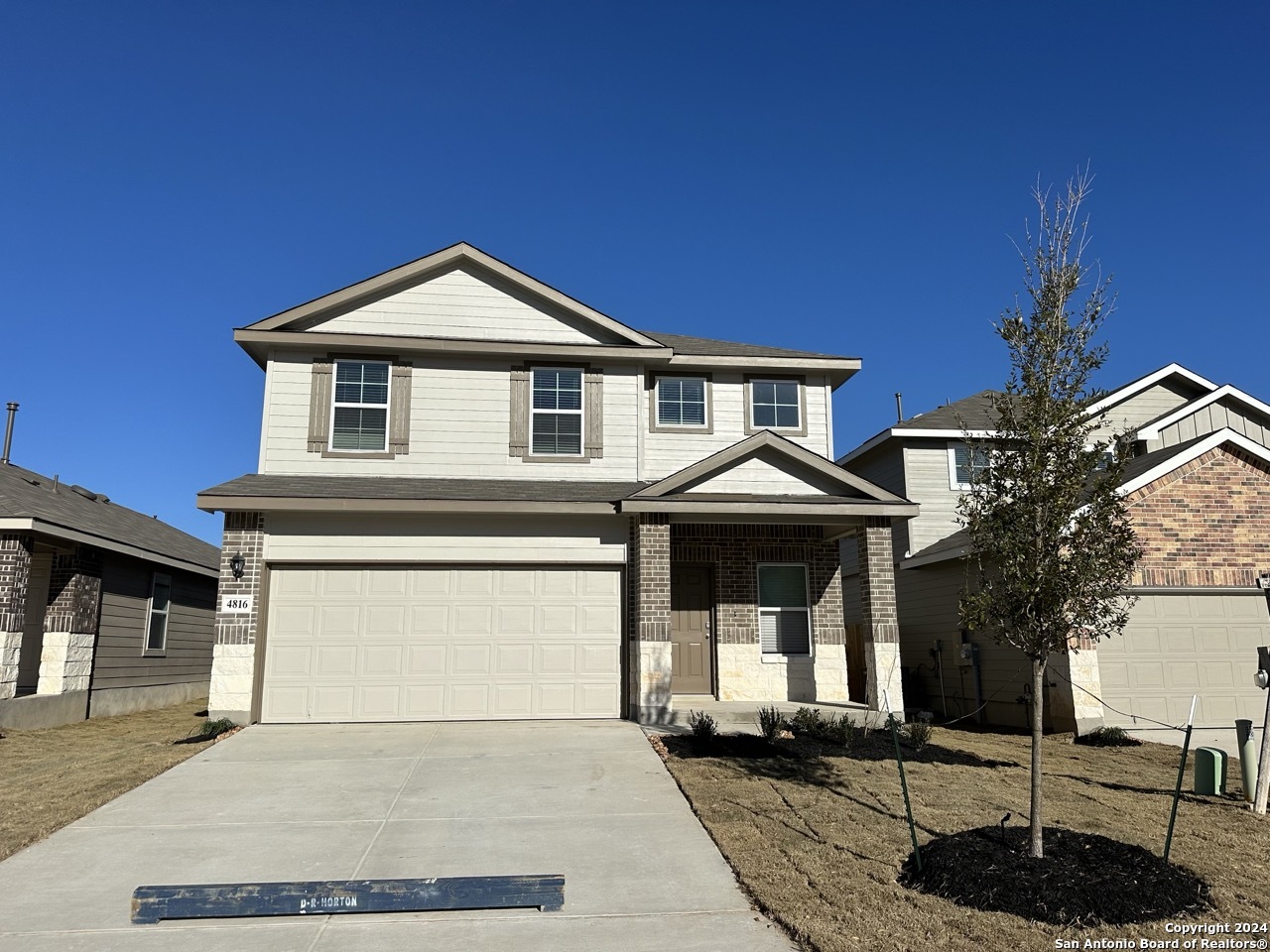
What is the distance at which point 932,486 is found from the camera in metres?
19.2

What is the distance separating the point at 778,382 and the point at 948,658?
625cm

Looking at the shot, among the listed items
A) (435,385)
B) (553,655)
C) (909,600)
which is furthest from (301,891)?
(909,600)

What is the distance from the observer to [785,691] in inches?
597

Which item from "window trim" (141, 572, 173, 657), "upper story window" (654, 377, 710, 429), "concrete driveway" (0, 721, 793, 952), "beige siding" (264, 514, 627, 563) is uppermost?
"upper story window" (654, 377, 710, 429)

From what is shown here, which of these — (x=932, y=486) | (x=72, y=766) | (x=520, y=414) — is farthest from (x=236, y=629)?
(x=932, y=486)

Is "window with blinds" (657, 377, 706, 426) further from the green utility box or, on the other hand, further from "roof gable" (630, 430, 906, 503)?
the green utility box

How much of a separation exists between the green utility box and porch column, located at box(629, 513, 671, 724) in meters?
6.44

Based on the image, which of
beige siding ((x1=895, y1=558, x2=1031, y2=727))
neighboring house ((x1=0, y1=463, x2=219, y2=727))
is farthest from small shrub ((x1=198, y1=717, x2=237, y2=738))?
beige siding ((x1=895, y1=558, x2=1031, y2=727))

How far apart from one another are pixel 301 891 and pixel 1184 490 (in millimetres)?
13553

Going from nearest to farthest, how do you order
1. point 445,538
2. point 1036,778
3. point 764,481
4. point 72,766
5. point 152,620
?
point 1036,778 < point 72,766 < point 445,538 < point 764,481 < point 152,620

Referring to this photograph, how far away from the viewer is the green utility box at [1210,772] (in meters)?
9.31

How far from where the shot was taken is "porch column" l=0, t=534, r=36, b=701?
1384 cm

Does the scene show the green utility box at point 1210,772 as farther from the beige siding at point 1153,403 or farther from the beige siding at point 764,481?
the beige siding at point 1153,403

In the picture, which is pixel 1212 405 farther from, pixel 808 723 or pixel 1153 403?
pixel 808 723
